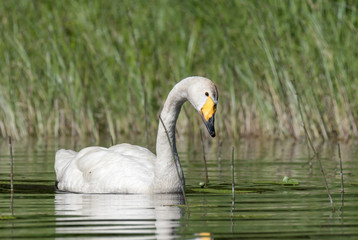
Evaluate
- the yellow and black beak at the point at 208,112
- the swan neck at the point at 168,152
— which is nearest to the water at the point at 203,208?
the swan neck at the point at 168,152

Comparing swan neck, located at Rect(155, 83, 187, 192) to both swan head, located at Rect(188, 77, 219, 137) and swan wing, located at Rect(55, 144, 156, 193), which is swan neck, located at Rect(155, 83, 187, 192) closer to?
swan wing, located at Rect(55, 144, 156, 193)

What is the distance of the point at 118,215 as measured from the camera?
6742 millimetres

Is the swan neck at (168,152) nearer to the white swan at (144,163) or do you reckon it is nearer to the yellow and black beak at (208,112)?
the white swan at (144,163)

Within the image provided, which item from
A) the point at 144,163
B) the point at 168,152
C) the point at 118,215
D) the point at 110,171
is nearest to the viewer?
the point at 118,215

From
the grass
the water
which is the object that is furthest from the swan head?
the grass

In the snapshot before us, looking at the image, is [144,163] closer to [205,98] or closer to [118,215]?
[205,98]

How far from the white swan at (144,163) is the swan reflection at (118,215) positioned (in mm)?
149

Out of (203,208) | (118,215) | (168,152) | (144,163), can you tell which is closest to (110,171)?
(144,163)

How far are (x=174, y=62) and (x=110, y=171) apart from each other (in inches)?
275

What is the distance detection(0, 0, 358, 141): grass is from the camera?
13633 mm

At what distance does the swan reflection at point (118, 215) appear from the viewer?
588cm

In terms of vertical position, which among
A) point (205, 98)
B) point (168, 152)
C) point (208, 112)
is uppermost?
point (205, 98)

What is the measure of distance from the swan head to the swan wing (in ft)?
3.22

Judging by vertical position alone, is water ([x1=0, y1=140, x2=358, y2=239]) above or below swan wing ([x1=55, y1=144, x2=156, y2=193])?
below
